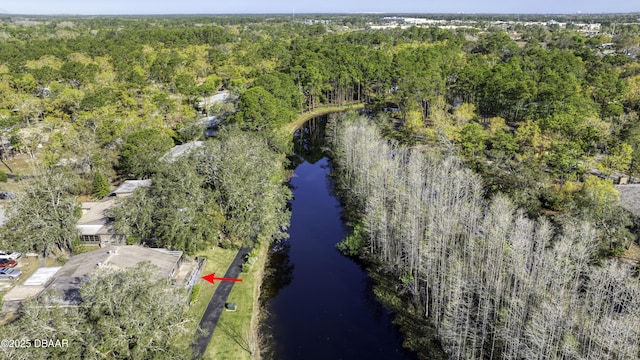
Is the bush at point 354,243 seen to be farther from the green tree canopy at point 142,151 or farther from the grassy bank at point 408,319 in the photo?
the green tree canopy at point 142,151

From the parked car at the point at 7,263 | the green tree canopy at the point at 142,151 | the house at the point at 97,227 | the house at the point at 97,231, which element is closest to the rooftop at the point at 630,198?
the house at the point at 97,227

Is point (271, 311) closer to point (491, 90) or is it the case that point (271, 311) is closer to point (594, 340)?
point (594, 340)

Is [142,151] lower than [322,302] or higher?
higher

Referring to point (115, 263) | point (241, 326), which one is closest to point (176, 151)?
point (115, 263)

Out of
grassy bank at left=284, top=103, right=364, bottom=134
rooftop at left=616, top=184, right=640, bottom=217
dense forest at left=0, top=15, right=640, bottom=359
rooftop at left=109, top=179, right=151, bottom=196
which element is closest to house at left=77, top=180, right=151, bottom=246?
rooftop at left=109, top=179, right=151, bottom=196

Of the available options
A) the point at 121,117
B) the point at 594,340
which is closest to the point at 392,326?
the point at 594,340

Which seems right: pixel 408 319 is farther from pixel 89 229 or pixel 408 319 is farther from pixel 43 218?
pixel 43 218

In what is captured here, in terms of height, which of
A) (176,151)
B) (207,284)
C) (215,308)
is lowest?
(215,308)

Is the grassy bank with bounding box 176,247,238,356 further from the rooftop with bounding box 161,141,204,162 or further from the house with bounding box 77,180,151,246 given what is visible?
the rooftop with bounding box 161,141,204,162
